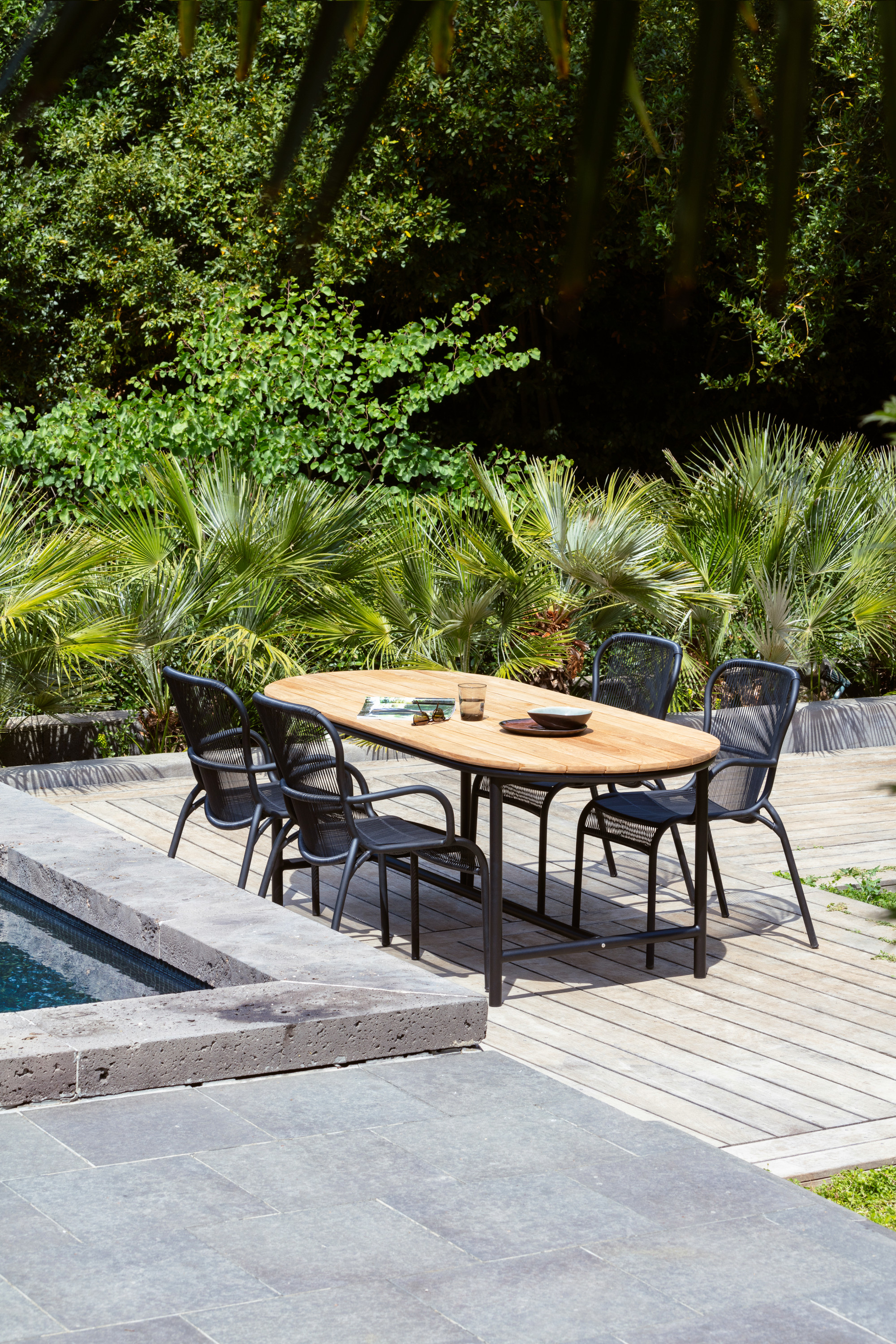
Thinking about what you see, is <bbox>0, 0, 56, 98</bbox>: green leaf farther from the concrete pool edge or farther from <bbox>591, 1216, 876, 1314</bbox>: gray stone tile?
the concrete pool edge

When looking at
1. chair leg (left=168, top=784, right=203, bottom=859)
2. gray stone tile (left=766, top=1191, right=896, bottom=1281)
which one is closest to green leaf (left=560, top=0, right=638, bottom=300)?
gray stone tile (left=766, top=1191, right=896, bottom=1281)

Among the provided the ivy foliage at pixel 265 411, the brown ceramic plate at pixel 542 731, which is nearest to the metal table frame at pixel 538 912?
the brown ceramic plate at pixel 542 731

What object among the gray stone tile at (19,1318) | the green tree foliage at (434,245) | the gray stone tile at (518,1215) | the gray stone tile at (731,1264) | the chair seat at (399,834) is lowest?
the gray stone tile at (518,1215)

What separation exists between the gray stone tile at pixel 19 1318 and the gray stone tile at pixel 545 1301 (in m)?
0.61

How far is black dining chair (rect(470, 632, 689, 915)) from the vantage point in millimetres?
6152

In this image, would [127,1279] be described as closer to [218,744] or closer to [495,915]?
[495,915]

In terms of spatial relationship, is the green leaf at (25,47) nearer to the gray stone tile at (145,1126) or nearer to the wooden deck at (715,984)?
the gray stone tile at (145,1126)

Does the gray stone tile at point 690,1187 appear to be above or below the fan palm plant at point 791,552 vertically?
below

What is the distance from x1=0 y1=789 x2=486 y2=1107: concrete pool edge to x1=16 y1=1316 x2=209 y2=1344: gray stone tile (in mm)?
1040

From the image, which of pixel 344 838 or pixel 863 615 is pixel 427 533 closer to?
pixel 863 615

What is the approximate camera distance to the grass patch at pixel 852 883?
237 inches

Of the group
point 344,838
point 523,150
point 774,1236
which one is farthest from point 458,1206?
point 523,150

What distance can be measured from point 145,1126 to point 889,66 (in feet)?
10.9

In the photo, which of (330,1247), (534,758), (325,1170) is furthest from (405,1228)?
(534,758)
